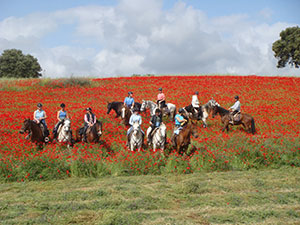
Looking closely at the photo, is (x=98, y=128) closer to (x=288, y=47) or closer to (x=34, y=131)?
(x=34, y=131)

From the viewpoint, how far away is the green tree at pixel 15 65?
64000 mm

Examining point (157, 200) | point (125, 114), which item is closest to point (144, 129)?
point (125, 114)

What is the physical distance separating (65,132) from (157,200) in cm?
690

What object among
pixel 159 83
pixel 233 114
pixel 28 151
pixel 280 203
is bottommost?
pixel 280 203

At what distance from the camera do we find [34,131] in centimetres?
1351

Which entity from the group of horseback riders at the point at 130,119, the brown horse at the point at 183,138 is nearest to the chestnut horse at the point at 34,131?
the group of horseback riders at the point at 130,119

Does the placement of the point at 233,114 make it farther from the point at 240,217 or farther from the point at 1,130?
the point at 1,130

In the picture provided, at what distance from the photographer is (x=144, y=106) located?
1839 centimetres

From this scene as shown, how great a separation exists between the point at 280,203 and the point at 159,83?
1083 inches

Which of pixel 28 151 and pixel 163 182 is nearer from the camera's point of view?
pixel 163 182

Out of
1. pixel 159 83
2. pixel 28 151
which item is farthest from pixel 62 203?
pixel 159 83

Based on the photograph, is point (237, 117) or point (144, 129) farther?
point (237, 117)

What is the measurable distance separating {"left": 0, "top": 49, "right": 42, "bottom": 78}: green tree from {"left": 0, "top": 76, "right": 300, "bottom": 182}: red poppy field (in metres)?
33.7

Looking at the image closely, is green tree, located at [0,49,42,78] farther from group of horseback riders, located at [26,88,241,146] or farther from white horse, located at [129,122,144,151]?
white horse, located at [129,122,144,151]
